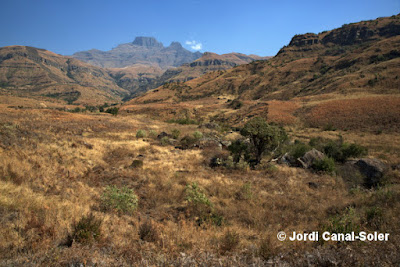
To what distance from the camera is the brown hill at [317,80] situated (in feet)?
125

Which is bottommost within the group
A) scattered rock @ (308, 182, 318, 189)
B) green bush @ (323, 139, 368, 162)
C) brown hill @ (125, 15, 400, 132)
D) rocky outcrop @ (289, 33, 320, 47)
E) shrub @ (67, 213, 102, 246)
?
scattered rock @ (308, 182, 318, 189)

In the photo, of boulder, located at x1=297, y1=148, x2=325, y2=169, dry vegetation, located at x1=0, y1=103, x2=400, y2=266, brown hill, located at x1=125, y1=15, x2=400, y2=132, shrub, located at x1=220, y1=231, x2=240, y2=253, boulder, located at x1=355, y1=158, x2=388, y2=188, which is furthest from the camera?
brown hill, located at x1=125, y1=15, x2=400, y2=132

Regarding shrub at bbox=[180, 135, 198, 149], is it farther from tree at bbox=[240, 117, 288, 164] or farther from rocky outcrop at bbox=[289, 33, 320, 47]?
rocky outcrop at bbox=[289, 33, 320, 47]

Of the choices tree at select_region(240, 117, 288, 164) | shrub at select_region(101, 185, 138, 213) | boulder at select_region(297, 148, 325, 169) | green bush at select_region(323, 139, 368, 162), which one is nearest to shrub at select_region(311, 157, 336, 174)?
boulder at select_region(297, 148, 325, 169)

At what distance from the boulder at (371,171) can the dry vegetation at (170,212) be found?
568 millimetres

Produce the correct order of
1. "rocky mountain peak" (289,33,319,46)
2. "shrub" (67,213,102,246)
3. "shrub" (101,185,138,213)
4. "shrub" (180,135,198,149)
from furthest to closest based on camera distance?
1. "rocky mountain peak" (289,33,319,46)
2. "shrub" (180,135,198,149)
3. "shrub" (101,185,138,213)
4. "shrub" (67,213,102,246)

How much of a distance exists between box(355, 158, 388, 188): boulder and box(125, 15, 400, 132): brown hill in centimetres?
2022

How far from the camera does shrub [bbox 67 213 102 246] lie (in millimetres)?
3697

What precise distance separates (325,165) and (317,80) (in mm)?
66365

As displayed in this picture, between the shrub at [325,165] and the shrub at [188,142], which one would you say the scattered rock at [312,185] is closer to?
the shrub at [325,165]

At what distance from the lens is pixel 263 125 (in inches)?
537

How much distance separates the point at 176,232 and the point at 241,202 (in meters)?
4.09

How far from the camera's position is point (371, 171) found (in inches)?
409

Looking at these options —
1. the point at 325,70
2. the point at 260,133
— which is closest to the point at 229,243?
the point at 260,133
